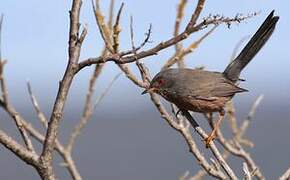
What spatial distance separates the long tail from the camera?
17.3 ft

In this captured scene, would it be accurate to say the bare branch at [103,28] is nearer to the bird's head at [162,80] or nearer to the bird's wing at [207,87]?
the bird's head at [162,80]

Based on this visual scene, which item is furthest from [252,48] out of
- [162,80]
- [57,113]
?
[57,113]

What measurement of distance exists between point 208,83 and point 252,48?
43 cm

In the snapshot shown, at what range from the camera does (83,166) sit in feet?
77.8

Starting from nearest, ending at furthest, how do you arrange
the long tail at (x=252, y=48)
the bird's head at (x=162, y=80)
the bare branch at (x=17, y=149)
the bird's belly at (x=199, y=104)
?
the bare branch at (x=17, y=149) → the bird's head at (x=162, y=80) → the bird's belly at (x=199, y=104) → the long tail at (x=252, y=48)

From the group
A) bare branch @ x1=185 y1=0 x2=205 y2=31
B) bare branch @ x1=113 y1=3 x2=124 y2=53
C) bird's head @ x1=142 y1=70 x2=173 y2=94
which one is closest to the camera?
bare branch @ x1=185 y1=0 x2=205 y2=31

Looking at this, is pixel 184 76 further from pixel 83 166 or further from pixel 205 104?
pixel 83 166

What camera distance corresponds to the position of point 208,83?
5668mm

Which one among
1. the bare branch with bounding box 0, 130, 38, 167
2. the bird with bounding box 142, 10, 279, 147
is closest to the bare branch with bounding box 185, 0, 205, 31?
the bare branch with bounding box 0, 130, 38, 167

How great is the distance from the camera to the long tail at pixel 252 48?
5.29m

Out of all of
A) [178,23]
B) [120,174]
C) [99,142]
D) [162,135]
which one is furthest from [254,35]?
[99,142]

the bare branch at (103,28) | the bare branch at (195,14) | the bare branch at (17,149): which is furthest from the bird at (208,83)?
the bare branch at (17,149)

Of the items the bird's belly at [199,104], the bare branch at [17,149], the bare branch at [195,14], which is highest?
the bird's belly at [199,104]

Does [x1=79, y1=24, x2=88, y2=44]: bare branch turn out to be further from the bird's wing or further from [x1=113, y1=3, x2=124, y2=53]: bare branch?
the bird's wing
